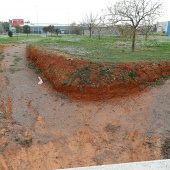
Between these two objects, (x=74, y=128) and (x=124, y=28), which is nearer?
(x=74, y=128)

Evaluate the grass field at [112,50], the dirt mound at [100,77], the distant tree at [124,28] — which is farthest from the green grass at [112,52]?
the distant tree at [124,28]

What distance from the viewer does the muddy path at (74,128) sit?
20.0 feet

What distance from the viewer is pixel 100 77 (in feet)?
33.2

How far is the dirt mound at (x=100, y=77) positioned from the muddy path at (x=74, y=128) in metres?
0.46

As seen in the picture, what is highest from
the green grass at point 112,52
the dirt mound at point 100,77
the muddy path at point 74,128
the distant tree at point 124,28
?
the distant tree at point 124,28

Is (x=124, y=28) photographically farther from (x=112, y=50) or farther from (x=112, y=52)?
(x=112, y=50)

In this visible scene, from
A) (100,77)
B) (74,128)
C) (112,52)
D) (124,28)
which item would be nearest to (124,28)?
(124,28)

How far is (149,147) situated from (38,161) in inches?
133

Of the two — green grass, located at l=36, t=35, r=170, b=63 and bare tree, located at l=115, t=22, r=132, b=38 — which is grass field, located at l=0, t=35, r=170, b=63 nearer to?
green grass, located at l=36, t=35, r=170, b=63

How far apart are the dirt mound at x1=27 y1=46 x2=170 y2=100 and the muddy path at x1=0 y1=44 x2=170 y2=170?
463 mm

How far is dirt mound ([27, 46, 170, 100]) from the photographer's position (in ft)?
32.2

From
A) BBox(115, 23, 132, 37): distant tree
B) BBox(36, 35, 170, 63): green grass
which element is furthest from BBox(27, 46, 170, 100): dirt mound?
BBox(115, 23, 132, 37): distant tree

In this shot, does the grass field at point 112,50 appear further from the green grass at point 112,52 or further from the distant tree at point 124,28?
the distant tree at point 124,28

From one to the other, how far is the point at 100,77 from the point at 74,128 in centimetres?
338
